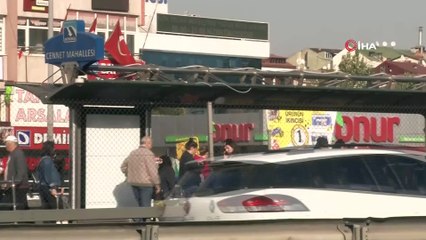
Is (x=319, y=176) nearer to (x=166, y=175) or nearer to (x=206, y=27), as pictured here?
(x=166, y=175)

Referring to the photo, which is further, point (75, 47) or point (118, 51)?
point (118, 51)

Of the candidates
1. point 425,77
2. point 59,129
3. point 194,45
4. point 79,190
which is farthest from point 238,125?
point 194,45

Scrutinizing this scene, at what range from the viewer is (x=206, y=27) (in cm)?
7738

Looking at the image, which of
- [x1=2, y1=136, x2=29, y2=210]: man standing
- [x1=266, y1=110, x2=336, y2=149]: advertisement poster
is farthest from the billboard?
A: [x1=2, y1=136, x2=29, y2=210]: man standing

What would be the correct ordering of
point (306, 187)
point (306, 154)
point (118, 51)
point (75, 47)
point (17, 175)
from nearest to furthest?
point (306, 187)
point (306, 154)
point (17, 175)
point (75, 47)
point (118, 51)

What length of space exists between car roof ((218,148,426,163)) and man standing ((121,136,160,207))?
3.92 metres

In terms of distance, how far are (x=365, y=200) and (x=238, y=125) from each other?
26.1m

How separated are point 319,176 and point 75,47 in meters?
7.27

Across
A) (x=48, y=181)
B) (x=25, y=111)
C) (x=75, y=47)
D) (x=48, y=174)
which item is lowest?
(x=48, y=181)

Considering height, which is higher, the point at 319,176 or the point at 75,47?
the point at 75,47

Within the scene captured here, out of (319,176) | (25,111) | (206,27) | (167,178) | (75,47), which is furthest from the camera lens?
(206,27)

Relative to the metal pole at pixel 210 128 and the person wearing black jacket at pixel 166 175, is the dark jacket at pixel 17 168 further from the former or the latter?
the metal pole at pixel 210 128

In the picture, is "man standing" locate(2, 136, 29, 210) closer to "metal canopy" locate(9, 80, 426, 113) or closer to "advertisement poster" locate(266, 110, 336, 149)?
"metal canopy" locate(9, 80, 426, 113)

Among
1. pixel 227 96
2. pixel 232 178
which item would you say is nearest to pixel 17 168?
pixel 227 96
